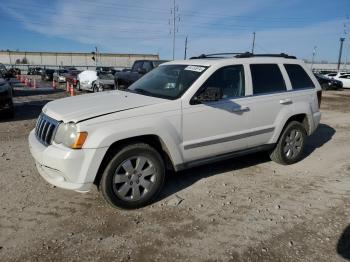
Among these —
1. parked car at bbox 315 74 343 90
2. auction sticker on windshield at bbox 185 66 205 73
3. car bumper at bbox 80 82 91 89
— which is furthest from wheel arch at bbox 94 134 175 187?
parked car at bbox 315 74 343 90

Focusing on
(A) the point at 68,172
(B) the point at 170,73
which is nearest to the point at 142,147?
(A) the point at 68,172

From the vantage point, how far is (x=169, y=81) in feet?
16.6

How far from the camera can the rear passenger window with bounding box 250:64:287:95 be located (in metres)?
5.41

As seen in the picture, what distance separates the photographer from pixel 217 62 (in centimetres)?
502

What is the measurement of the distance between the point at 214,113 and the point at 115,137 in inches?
59.4

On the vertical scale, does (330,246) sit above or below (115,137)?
below

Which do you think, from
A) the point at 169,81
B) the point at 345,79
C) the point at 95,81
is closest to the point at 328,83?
the point at 345,79

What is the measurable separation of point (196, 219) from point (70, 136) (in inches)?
68.5

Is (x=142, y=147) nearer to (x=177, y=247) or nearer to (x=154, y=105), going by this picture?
(x=154, y=105)

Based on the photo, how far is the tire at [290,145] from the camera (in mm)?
5949

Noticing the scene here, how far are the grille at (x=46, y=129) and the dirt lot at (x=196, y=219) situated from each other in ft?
2.67

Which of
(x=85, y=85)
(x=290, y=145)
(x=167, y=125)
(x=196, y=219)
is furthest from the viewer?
(x=85, y=85)

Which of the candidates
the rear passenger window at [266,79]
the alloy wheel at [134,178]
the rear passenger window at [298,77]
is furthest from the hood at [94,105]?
the rear passenger window at [298,77]

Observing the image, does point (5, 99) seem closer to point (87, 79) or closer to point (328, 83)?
point (87, 79)
